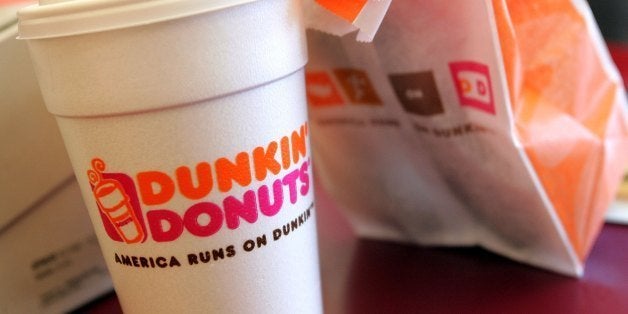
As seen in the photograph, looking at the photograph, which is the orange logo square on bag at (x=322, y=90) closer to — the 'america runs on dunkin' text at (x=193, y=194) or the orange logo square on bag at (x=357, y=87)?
the orange logo square on bag at (x=357, y=87)

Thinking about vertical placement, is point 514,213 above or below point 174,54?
below

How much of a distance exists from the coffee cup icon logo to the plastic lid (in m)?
0.08

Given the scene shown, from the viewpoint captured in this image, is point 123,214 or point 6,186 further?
point 6,186

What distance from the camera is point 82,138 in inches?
14.8

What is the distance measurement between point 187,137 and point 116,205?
61 millimetres

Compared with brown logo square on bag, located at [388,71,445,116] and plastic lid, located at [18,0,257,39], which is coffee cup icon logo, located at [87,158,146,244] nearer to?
plastic lid, located at [18,0,257,39]

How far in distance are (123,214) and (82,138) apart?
0.05 meters

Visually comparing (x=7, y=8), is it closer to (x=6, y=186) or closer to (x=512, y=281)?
(x=6, y=186)

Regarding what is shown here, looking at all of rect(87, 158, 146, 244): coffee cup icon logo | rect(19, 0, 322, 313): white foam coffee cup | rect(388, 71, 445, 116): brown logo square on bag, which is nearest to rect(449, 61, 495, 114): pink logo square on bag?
rect(388, 71, 445, 116): brown logo square on bag

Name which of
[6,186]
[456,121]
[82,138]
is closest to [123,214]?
[82,138]

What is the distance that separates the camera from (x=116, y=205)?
1.25ft

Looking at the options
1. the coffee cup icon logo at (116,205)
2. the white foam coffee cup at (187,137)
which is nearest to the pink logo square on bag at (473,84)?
the white foam coffee cup at (187,137)

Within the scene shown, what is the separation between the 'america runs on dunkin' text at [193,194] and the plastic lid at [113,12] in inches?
3.0

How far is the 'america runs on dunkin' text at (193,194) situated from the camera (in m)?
0.37
